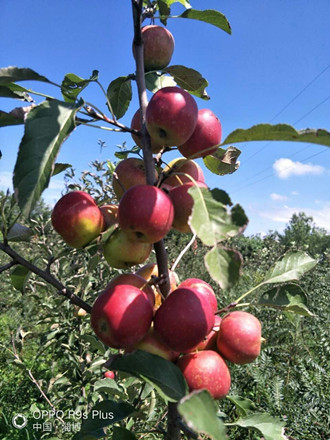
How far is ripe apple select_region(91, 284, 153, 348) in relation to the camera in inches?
24.5

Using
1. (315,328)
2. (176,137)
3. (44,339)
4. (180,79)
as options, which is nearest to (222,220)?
(176,137)

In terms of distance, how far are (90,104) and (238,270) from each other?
439 mm

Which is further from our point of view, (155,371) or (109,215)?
(109,215)

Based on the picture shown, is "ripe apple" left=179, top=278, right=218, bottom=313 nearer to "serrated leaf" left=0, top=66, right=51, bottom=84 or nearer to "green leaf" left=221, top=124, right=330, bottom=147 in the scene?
"green leaf" left=221, top=124, right=330, bottom=147

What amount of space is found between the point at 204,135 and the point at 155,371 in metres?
0.48

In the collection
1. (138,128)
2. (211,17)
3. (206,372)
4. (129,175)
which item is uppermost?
(211,17)

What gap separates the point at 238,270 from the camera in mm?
523

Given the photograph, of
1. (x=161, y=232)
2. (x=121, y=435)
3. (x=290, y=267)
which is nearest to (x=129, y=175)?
(x=161, y=232)

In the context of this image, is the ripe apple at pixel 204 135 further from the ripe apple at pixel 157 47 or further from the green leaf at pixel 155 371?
the green leaf at pixel 155 371

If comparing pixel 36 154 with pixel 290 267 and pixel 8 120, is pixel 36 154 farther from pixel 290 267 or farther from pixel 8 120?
pixel 290 267

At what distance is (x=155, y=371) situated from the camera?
61 cm

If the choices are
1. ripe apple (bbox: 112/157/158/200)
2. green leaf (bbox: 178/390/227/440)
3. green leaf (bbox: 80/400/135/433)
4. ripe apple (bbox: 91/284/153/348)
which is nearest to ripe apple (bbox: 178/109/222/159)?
ripe apple (bbox: 112/157/158/200)

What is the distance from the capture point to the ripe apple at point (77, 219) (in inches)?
27.6

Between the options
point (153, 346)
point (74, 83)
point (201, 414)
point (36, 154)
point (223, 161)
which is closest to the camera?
point (201, 414)
